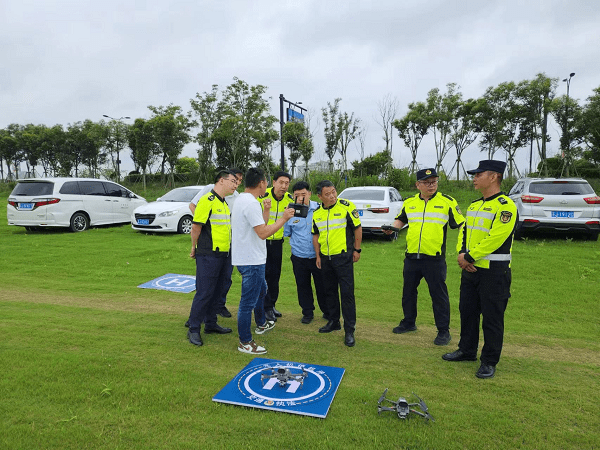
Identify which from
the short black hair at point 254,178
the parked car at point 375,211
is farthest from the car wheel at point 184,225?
the short black hair at point 254,178

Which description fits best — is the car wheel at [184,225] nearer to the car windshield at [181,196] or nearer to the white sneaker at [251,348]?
the car windshield at [181,196]

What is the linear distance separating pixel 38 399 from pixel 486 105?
78.4 ft

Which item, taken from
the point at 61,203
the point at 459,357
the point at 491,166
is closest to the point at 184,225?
the point at 61,203

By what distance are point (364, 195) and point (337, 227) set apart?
6.95 metres

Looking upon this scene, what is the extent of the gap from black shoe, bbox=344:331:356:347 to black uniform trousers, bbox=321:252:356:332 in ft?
0.12

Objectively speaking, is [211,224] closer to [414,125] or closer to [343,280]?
[343,280]

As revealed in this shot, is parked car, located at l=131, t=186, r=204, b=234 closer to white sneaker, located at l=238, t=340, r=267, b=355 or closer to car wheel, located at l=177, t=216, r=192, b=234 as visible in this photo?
car wheel, located at l=177, t=216, r=192, b=234

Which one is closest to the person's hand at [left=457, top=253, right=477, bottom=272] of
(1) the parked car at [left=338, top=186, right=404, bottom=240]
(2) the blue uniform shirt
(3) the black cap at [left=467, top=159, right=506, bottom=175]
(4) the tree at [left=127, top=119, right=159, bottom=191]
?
(3) the black cap at [left=467, top=159, right=506, bottom=175]

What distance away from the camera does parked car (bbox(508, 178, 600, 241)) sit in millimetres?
9453

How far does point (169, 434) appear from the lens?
262 cm

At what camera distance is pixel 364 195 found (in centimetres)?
1108

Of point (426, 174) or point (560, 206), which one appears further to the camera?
point (560, 206)

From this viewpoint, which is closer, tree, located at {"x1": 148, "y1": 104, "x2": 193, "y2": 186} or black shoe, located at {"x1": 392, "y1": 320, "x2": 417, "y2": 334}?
black shoe, located at {"x1": 392, "y1": 320, "x2": 417, "y2": 334}

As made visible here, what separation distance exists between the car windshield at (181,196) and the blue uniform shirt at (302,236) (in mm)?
8452
